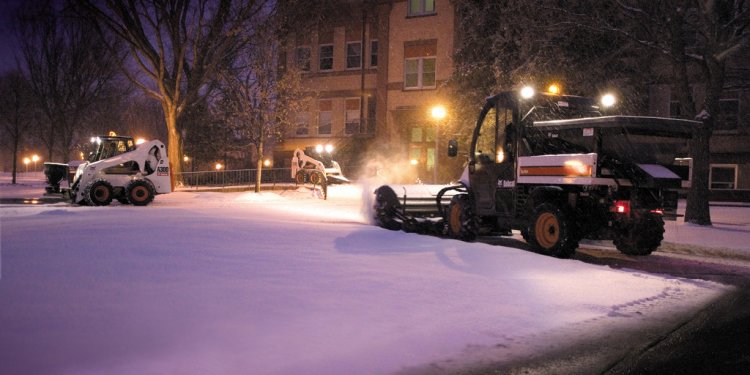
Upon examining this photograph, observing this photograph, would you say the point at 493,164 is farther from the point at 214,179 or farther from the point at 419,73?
the point at 419,73

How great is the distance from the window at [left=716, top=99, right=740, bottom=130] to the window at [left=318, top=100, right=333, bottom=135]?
2242cm

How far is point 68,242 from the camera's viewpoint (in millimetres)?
8547

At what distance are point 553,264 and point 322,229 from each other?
468cm

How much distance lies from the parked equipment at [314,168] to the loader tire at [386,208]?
39.7 feet

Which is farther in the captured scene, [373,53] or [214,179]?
[373,53]

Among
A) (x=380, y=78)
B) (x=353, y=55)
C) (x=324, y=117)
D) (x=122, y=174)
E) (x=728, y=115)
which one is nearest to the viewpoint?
(x=122, y=174)

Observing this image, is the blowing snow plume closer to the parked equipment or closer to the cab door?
the parked equipment

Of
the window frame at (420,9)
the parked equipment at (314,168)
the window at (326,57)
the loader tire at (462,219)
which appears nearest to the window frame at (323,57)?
the window at (326,57)

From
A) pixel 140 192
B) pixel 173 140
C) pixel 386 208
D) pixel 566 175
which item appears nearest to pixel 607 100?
pixel 566 175

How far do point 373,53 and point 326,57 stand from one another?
143 inches

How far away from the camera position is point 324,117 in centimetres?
3891

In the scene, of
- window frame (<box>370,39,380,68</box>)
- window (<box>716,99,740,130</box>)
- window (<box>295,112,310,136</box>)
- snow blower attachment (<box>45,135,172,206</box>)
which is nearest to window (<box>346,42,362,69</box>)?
window frame (<box>370,39,380,68</box>)

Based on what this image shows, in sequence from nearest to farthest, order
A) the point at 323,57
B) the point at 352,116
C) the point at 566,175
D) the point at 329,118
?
the point at 566,175, the point at 352,116, the point at 329,118, the point at 323,57

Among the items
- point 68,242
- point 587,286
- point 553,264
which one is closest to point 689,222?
point 553,264
